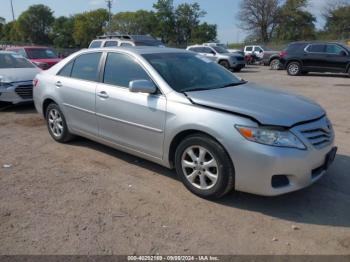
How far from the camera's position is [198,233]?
357 centimetres

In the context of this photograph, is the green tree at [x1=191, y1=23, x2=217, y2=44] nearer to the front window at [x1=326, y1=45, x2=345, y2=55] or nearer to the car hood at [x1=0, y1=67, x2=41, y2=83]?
the front window at [x1=326, y1=45, x2=345, y2=55]

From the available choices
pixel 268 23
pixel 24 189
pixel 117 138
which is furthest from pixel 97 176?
pixel 268 23

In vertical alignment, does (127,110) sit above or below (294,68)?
above

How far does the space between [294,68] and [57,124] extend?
53.3 feet

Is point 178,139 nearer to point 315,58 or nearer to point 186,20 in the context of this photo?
point 315,58

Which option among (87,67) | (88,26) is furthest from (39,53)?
(88,26)

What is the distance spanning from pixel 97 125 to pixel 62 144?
1.28 metres

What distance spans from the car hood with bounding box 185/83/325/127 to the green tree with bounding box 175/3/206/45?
247ft

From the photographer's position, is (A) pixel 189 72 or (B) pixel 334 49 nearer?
(A) pixel 189 72

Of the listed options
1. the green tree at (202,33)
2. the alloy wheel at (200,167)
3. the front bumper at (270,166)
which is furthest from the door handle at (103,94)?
the green tree at (202,33)

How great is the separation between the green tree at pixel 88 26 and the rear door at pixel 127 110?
87855 mm

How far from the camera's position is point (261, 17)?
218 feet

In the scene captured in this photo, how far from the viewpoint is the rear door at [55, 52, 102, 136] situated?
548 centimetres

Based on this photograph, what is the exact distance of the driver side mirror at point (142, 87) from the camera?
177 inches
